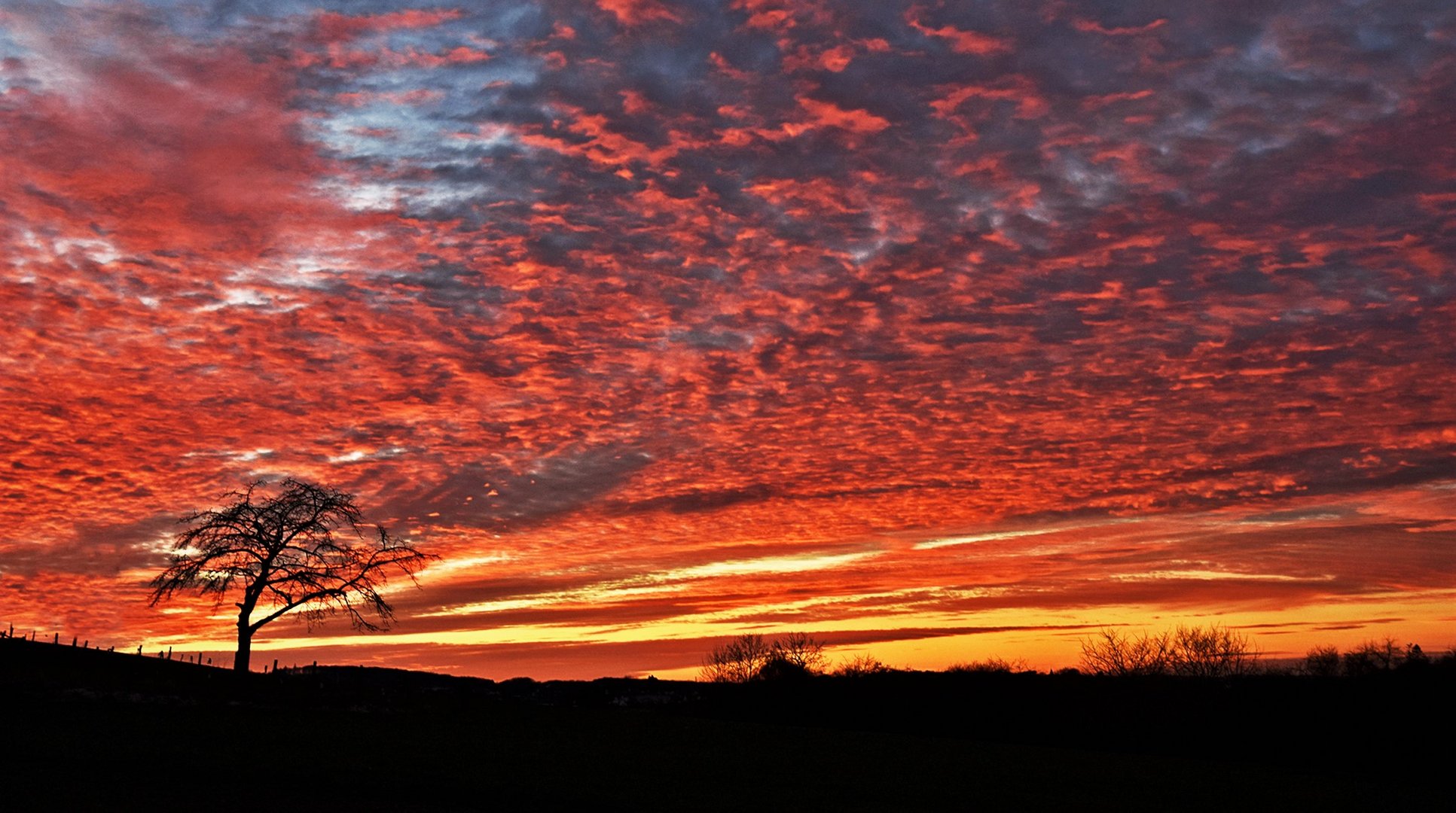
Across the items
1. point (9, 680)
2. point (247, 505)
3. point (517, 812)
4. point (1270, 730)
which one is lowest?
point (1270, 730)

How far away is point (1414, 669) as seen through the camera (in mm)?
93375

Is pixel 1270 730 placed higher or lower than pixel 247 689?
lower

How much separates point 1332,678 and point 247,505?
9066 centimetres

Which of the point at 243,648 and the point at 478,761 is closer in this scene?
the point at 478,761

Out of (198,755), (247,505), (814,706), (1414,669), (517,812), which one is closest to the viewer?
(517,812)

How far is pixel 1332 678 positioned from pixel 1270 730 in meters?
16.1

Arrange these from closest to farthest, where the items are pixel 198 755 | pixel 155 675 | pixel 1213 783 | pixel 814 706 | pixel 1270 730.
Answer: pixel 198 755 < pixel 1213 783 < pixel 155 675 < pixel 1270 730 < pixel 814 706

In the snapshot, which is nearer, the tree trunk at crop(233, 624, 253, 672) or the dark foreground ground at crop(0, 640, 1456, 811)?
the dark foreground ground at crop(0, 640, 1456, 811)

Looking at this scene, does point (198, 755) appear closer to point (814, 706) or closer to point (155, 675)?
point (155, 675)

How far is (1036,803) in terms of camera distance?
1980 cm

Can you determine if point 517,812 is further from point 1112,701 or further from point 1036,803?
point 1112,701

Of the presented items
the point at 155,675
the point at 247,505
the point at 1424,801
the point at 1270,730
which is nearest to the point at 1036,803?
the point at 1424,801

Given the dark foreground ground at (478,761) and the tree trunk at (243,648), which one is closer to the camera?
the dark foreground ground at (478,761)

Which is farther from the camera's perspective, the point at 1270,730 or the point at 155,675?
the point at 1270,730
